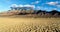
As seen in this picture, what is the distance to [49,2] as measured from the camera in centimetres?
310

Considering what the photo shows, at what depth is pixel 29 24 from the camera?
3.04 m

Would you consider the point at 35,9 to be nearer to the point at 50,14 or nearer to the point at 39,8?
the point at 39,8

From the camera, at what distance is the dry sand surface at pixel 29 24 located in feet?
9.61

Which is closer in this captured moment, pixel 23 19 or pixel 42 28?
pixel 42 28

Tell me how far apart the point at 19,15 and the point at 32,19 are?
0.33 m

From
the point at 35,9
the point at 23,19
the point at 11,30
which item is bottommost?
the point at 11,30

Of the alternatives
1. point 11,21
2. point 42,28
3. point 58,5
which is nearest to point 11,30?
point 11,21

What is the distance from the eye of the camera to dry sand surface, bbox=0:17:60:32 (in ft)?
9.61

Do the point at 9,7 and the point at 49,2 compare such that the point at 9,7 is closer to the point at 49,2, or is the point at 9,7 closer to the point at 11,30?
the point at 11,30

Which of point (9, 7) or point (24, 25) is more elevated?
point (9, 7)

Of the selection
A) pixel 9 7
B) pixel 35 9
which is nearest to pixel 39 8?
pixel 35 9

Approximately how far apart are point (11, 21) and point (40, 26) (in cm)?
71

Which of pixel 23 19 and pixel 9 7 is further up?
pixel 9 7

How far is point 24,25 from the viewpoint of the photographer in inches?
118
